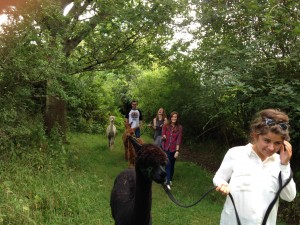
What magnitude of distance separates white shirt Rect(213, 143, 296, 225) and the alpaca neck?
860 mm

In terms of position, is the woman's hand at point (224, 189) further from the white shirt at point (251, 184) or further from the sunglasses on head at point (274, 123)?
the sunglasses on head at point (274, 123)

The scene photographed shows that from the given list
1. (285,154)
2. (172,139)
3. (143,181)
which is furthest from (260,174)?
(172,139)

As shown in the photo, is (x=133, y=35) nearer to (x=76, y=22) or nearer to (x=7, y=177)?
(x=76, y=22)

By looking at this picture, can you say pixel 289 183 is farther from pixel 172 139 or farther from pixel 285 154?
pixel 172 139

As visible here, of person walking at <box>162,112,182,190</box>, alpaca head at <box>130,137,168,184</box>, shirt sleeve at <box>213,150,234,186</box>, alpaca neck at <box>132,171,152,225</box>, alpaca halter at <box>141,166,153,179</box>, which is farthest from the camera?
person walking at <box>162,112,182,190</box>

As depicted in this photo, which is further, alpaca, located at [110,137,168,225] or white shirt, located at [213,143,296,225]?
alpaca, located at [110,137,168,225]

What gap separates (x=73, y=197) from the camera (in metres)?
6.02

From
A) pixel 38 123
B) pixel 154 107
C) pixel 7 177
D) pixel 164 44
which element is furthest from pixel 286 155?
pixel 154 107

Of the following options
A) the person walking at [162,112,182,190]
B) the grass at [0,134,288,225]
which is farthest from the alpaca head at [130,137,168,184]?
the person walking at [162,112,182,190]

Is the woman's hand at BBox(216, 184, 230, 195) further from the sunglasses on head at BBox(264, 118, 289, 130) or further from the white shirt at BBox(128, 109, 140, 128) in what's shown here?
the white shirt at BBox(128, 109, 140, 128)

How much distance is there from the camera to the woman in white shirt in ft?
7.66

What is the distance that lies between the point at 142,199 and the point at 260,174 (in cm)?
122

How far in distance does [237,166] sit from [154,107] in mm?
12971

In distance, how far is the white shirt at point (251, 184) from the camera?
2.37 meters
